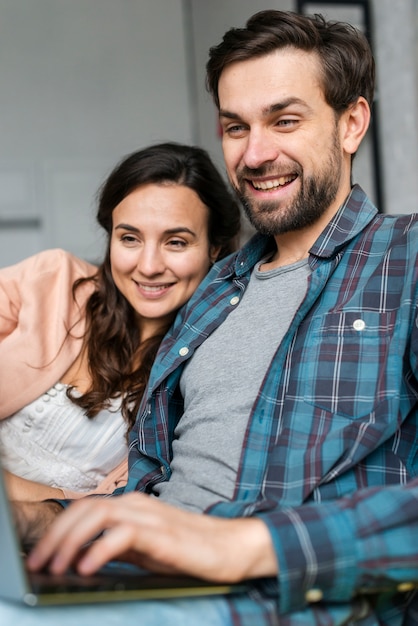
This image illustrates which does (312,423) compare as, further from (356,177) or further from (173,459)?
(356,177)

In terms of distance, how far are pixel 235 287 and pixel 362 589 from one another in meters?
0.73

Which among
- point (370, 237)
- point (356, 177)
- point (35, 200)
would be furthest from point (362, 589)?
point (35, 200)

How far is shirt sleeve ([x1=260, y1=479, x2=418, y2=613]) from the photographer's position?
804 mm

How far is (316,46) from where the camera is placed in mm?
1361

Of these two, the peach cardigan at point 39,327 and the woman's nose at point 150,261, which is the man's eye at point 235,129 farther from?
the peach cardigan at point 39,327

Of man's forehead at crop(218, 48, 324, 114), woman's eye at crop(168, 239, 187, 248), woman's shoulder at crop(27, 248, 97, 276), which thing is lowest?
woman's shoulder at crop(27, 248, 97, 276)

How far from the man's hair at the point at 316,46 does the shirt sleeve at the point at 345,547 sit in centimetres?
77

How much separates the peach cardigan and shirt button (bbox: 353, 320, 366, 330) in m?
0.67

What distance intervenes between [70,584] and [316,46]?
100 centimetres

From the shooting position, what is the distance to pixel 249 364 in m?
1.24

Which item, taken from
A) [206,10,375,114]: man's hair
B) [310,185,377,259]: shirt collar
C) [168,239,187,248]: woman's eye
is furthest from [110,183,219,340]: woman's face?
[310,185,377,259]: shirt collar

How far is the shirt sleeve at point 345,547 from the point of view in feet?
2.64

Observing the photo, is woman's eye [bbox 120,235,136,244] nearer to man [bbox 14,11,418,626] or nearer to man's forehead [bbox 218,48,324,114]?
man [bbox 14,11,418,626]

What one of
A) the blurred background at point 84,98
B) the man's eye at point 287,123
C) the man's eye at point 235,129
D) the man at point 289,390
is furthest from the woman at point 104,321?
the blurred background at point 84,98
